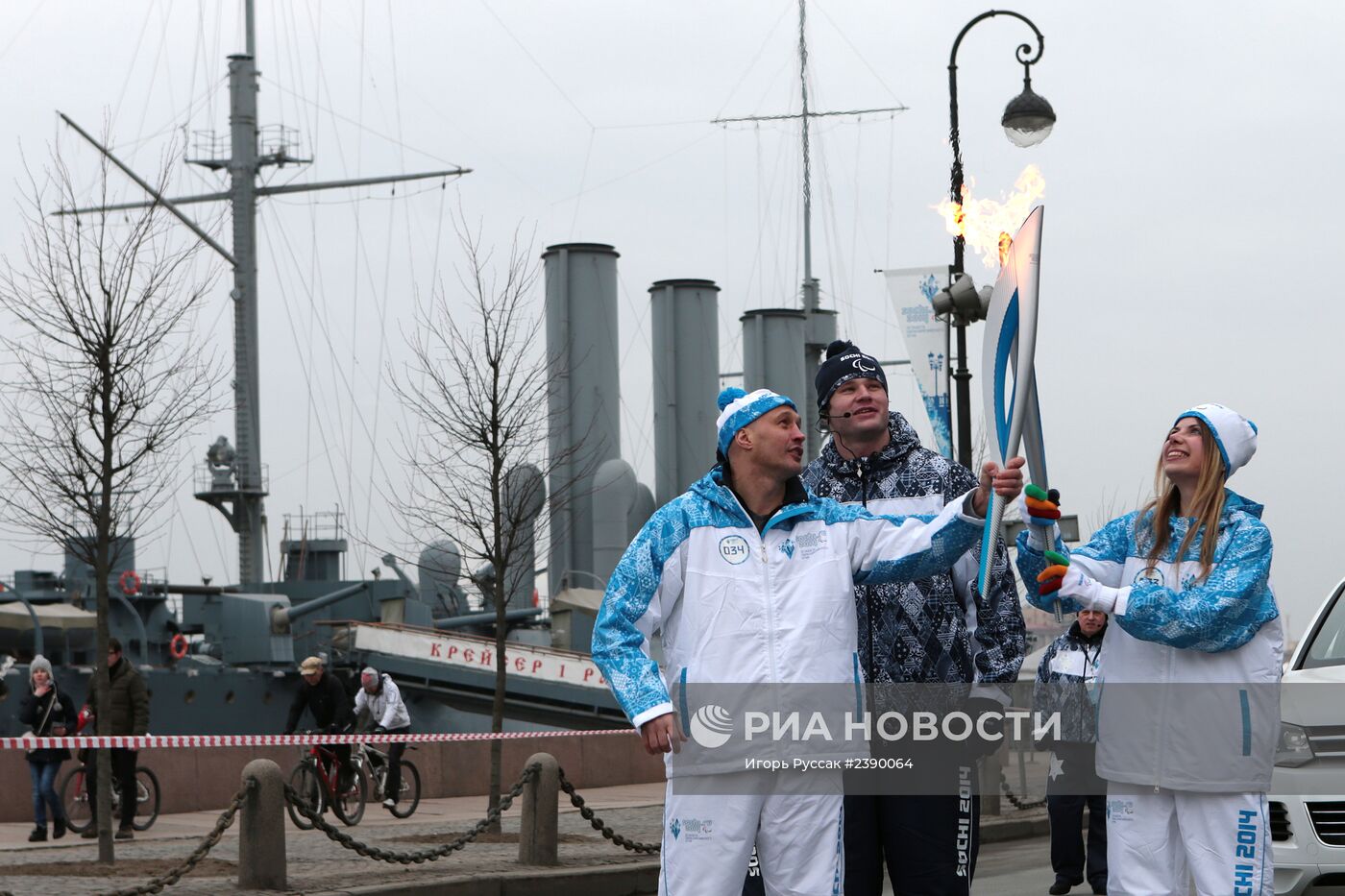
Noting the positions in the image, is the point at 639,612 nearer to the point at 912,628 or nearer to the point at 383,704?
the point at 912,628

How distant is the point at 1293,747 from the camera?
7.36m

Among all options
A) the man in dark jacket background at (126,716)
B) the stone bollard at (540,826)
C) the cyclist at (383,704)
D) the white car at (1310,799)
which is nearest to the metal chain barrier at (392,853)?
the stone bollard at (540,826)

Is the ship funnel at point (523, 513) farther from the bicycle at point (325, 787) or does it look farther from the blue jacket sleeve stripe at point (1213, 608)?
the blue jacket sleeve stripe at point (1213, 608)

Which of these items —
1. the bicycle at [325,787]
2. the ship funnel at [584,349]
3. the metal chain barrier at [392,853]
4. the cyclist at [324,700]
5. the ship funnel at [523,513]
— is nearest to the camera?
the metal chain barrier at [392,853]

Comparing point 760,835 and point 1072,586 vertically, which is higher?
point 1072,586

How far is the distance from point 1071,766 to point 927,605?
581 centimetres

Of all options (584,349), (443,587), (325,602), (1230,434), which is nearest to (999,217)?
(1230,434)

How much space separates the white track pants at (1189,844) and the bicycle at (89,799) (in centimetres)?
1460

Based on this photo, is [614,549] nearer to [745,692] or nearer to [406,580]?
[406,580]

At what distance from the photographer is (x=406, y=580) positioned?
40.2m

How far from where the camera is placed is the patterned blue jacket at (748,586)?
5.07 meters

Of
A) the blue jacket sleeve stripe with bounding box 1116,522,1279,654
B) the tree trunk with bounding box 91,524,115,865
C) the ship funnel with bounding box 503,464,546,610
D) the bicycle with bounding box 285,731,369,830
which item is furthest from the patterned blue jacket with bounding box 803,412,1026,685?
the bicycle with bounding box 285,731,369,830

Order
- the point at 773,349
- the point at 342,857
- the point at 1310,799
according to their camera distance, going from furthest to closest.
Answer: the point at 773,349 → the point at 342,857 → the point at 1310,799

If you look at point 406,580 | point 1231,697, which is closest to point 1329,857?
point 1231,697
